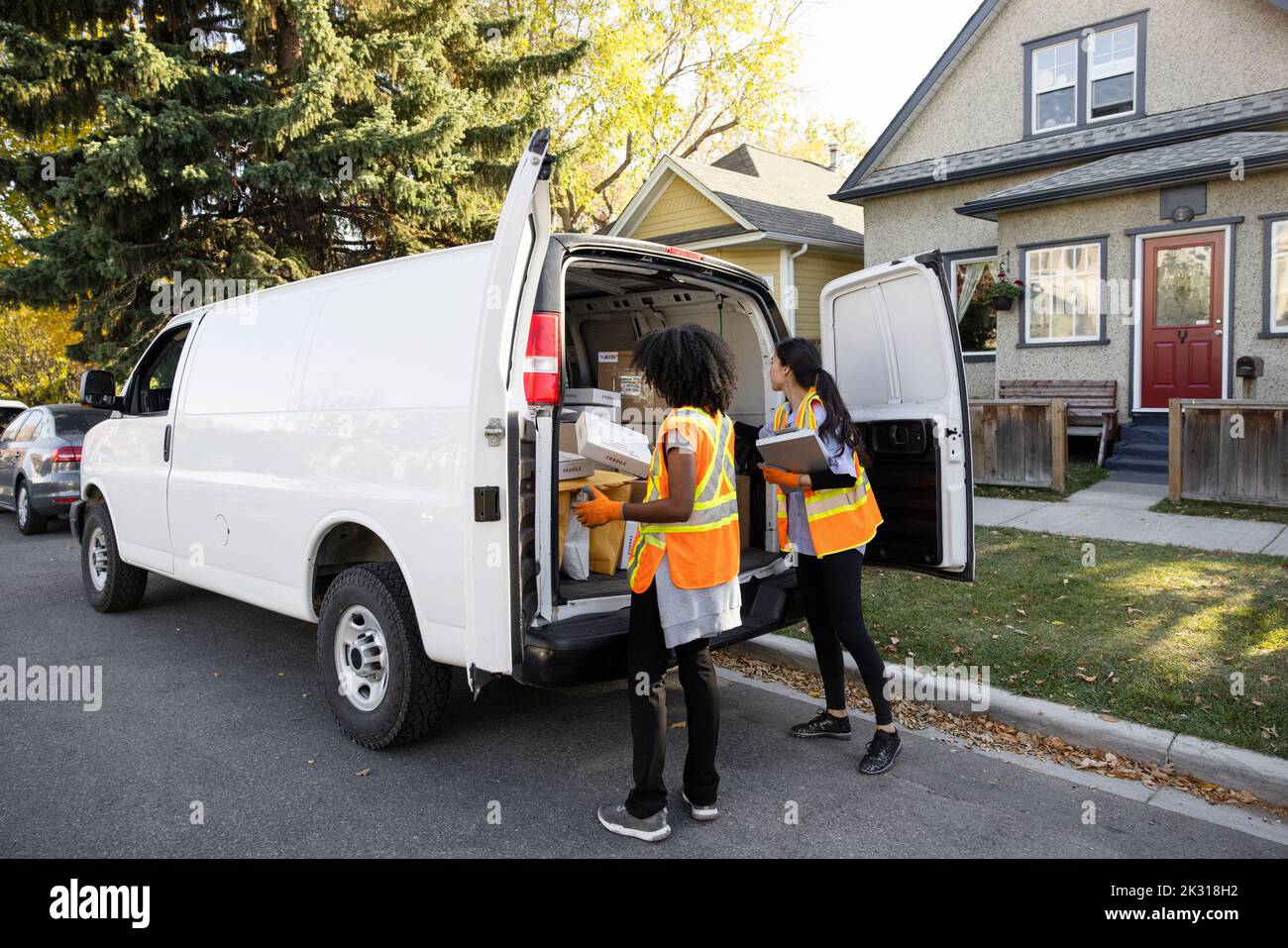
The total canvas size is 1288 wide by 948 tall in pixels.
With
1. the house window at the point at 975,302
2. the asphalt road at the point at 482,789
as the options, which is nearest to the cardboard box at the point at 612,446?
the asphalt road at the point at 482,789

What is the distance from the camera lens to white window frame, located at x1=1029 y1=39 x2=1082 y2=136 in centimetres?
1452

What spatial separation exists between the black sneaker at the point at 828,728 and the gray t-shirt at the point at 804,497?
851 millimetres

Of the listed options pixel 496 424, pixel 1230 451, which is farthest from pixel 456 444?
pixel 1230 451

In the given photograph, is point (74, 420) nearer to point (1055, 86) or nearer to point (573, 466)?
point (573, 466)

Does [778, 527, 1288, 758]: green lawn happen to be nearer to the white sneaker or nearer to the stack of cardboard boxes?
the stack of cardboard boxes

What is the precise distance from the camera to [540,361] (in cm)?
370

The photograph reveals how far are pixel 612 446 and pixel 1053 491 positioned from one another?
8.28 meters

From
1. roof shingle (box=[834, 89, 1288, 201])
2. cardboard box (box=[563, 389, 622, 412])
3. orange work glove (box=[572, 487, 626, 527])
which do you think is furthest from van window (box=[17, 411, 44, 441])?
roof shingle (box=[834, 89, 1288, 201])

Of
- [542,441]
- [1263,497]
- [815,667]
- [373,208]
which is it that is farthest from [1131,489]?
[373,208]

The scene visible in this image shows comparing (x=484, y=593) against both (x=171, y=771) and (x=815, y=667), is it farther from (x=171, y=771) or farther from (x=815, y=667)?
(x=815, y=667)

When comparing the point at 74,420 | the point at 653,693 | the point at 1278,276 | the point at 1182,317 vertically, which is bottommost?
the point at 653,693

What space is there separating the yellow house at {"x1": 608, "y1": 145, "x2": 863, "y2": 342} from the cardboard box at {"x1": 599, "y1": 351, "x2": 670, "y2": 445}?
12.3m

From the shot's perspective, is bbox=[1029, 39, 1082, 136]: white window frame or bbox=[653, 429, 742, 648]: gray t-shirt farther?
bbox=[1029, 39, 1082, 136]: white window frame

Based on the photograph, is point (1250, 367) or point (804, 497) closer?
point (804, 497)
